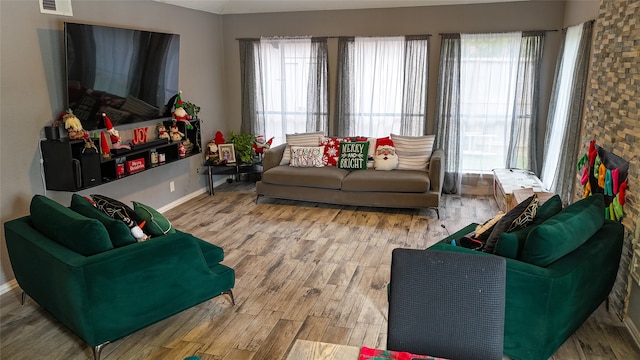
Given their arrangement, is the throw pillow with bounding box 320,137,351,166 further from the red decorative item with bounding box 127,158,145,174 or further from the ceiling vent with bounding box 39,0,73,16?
the ceiling vent with bounding box 39,0,73,16

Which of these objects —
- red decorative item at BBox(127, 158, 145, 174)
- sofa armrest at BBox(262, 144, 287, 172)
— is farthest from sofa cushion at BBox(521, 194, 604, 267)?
sofa armrest at BBox(262, 144, 287, 172)

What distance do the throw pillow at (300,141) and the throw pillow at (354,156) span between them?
447 millimetres

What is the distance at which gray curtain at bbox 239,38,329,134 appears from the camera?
6.63 meters

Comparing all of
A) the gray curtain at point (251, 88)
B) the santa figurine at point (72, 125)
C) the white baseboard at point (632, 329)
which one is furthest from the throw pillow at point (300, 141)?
the white baseboard at point (632, 329)

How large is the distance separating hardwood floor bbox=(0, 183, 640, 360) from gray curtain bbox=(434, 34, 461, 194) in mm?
931

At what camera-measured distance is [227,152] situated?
653 cm

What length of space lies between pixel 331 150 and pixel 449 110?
166cm

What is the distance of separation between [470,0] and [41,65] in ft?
15.9

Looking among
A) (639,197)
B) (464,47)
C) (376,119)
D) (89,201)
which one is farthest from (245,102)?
(639,197)

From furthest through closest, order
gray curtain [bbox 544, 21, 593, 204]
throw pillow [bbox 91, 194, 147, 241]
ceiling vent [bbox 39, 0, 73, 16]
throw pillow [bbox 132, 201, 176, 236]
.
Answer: gray curtain [bbox 544, 21, 593, 204], ceiling vent [bbox 39, 0, 73, 16], throw pillow [bbox 132, 201, 176, 236], throw pillow [bbox 91, 194, 147, 241]

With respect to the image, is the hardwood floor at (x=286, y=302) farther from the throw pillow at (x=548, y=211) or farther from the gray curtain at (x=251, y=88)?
the gray curtain at (x=251, y=88)

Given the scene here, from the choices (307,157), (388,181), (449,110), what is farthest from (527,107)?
(307,157)

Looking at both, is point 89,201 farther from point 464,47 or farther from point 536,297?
point 464,47

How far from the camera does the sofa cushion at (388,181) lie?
541 cm
